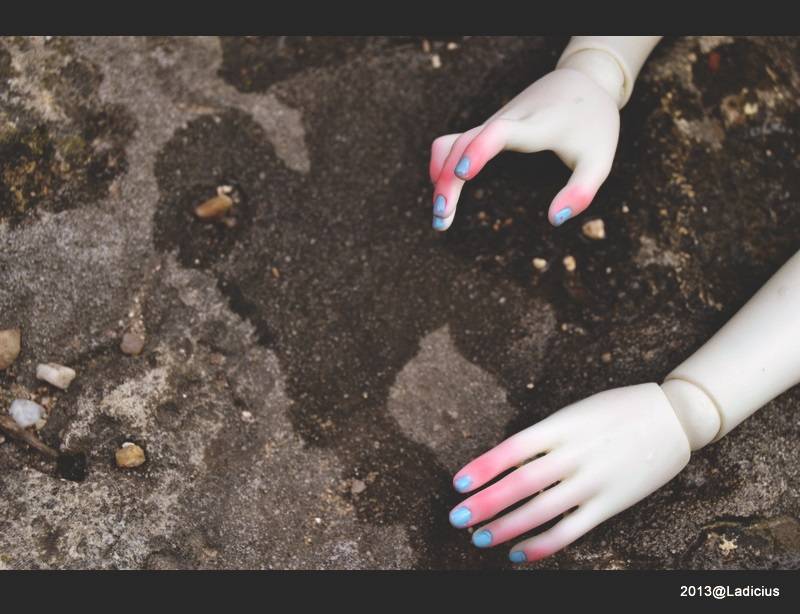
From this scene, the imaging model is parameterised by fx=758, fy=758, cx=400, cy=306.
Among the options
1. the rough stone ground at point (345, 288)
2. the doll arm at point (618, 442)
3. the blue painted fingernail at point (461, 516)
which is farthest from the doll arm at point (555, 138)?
the blue painted fingernail at point (461, 516)

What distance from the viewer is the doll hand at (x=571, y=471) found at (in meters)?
1.00

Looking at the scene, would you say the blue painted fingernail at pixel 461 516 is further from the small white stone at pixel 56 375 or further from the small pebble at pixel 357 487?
the small white stone at pixel 56 375

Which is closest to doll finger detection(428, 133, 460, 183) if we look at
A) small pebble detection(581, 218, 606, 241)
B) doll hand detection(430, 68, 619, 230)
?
doll hand detection(430, 68, 619, 230)

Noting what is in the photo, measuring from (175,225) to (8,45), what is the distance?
15.4 inches

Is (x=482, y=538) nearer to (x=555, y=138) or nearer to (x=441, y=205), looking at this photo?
(x=441, y=205)

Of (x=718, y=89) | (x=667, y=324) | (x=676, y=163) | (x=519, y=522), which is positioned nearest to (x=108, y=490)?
(x=519, y=522)

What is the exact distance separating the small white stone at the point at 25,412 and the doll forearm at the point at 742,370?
2.97ft

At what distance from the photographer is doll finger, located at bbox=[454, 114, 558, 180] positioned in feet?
3.28

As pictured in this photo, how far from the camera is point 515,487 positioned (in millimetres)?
999

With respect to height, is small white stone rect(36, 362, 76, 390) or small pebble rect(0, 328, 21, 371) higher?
small pebble rect(0, 328, 21, 371)

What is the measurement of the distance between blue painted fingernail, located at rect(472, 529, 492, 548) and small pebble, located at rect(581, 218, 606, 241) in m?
0.50

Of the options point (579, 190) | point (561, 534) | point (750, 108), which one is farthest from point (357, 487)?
point (750, 108)

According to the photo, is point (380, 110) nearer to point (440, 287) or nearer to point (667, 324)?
point (440, 287)

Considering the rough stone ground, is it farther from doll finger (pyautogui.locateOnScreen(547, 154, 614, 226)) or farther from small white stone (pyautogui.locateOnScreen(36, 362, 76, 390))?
doll finger (pyautogui.locateOnScreen(547, 154, 614, 226))
